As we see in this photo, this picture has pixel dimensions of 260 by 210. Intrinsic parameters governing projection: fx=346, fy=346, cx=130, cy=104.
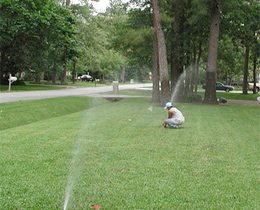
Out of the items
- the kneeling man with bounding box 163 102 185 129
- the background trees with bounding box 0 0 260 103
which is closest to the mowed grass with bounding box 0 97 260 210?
the kneeling man with bounding box 163 102 185 129

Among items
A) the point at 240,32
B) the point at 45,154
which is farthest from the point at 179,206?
the point at 240,32

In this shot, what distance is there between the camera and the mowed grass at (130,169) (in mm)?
4500

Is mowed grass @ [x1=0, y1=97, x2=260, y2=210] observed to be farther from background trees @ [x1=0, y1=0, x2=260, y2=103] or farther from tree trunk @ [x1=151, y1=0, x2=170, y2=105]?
background trees @ [x1=0, y1=0, x2=260, y2=103]

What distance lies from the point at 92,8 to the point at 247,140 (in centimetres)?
4302

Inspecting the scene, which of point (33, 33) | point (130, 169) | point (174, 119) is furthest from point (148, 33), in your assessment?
point (130, 169)

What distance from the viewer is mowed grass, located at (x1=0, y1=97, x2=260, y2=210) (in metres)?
4.50

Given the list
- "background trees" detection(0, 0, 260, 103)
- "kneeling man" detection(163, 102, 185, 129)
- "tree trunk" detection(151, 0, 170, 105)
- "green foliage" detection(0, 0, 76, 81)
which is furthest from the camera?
"green foliage" detection(0, 0, 76, 81)

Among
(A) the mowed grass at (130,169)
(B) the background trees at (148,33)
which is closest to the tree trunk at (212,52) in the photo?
(B) the background trees at (148,33)

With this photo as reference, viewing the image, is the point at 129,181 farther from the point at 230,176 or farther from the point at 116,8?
the point at 116,8

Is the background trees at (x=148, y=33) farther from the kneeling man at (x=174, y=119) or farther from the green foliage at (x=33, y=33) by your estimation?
the kneeling man at (x=174, y=119)

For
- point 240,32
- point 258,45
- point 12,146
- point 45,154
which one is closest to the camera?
point 45,154

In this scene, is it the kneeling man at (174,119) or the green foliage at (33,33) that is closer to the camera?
the kneeling man at (174,119)

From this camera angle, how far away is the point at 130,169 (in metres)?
5.87

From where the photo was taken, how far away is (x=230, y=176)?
5637 mm
